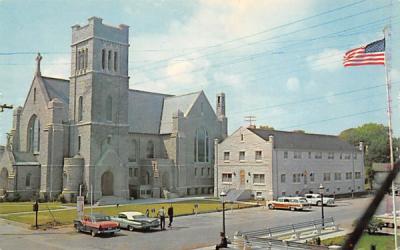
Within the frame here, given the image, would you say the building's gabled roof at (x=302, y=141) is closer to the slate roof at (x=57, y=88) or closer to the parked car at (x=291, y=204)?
the parked car at (x=291, y=204)

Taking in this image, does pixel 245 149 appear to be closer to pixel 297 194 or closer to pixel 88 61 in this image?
pixel 297 194

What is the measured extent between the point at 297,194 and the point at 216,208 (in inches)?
630

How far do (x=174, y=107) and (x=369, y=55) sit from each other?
53.0m

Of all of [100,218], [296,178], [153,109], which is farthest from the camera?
[153,109]

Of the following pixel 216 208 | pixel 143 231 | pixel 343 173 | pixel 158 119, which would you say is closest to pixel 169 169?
pixel 158 119

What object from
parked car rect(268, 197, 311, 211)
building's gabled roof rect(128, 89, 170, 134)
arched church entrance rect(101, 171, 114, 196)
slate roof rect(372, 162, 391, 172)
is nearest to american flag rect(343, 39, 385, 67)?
slate roof rect(372, 162, 391, 172)

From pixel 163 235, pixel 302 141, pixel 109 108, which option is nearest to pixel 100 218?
pixel 163 235

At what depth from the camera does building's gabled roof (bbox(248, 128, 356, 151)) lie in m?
54.0

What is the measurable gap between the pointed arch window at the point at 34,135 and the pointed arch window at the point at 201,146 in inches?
910

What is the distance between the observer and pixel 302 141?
57.4 m

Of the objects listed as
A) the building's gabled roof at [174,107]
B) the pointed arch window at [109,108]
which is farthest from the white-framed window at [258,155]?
the pointed arch window at [109,108]

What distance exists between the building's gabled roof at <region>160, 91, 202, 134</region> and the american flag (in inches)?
1934

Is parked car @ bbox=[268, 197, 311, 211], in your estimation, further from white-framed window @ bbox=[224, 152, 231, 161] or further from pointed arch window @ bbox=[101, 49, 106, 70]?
pointed arch window @ bbox=[101, 49, 106, 70]

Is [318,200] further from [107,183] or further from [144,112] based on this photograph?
→ [144,112]
